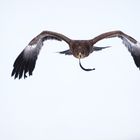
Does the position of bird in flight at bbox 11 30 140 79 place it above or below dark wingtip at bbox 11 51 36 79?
above

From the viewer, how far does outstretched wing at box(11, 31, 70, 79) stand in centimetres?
573

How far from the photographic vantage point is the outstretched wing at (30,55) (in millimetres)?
5727

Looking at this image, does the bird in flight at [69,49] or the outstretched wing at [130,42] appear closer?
the bird in flight at [69,49]

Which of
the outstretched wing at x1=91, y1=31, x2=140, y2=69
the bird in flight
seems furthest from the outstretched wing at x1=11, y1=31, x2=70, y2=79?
the outstretched wing at x1=91, y1=31, x2=140, y2=69

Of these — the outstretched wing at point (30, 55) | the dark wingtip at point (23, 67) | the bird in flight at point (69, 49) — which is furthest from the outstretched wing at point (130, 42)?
the dark wingtip at point (23, 67)

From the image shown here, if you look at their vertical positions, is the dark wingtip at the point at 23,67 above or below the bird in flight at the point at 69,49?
below

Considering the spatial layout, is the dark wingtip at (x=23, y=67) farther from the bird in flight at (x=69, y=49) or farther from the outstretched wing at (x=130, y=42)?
the outstretched wing at (x=130, y=42)

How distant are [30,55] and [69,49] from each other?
0.58 metres

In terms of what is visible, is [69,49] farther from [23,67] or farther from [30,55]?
[23,67]

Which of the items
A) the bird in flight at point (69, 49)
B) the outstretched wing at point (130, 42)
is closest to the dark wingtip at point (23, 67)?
the bird in flight at point (69, 49)

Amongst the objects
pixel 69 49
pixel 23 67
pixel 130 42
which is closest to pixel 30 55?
pixel 23 67

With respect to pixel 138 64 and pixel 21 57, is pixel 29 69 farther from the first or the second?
pixel 138 64

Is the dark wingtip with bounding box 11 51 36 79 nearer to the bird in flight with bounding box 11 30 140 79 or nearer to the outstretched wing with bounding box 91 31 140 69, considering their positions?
the bird in flight with bounding box 11 30 140 79

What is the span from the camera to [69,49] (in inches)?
225
